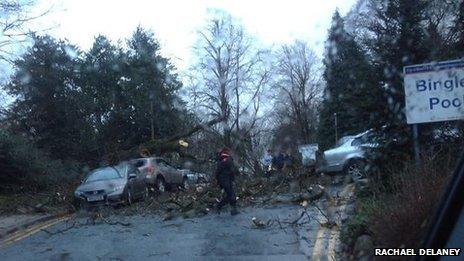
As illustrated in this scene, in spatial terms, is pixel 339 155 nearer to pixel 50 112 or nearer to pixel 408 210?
pixel 408 210

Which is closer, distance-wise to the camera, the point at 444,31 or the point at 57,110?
the point at 444,31

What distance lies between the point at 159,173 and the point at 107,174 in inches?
111

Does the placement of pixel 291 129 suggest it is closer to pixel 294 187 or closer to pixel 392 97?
pixel 294 187

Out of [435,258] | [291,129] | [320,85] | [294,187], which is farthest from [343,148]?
[291,129]

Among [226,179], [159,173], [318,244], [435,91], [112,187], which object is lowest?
[318,244]

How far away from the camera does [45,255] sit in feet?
30.9

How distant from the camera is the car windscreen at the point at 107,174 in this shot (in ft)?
60.6

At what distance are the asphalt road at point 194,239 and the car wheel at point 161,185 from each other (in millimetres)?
7464

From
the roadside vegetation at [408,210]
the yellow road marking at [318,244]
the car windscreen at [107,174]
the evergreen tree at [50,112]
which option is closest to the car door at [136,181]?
the car windscreen at [107,174]

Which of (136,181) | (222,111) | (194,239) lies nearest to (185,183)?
(136,181)

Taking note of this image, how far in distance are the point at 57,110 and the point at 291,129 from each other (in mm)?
39424

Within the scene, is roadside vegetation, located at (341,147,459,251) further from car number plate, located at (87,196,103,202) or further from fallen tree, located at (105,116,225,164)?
fallen tree, located at (105,116,225,164)

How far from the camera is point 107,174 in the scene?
18.7 metres

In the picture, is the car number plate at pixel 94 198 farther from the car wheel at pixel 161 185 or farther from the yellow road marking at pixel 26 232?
the car wheel at pixel 161 185
